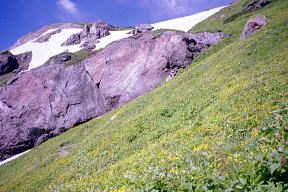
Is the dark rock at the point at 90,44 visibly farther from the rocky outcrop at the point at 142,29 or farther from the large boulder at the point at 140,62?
the large boulder at the point at 140,62

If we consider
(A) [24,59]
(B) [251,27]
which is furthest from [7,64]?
(B) [251,27]

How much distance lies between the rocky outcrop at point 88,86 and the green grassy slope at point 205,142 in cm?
954

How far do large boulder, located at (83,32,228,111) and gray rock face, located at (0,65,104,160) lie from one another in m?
2.50

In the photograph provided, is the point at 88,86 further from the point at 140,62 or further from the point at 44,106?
the point at 140,62

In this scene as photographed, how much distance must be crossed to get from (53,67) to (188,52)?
86.5 ft

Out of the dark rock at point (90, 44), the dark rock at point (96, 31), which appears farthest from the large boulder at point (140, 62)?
the dark rock at point (96, 31)

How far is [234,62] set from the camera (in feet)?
68.5

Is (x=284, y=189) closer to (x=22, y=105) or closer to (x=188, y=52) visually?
(x=188, y=52)

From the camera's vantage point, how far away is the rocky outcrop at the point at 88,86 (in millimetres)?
34875

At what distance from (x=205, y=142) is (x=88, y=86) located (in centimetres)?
3112

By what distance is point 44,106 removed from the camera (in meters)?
37.1

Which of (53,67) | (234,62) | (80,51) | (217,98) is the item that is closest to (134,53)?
(53,67)

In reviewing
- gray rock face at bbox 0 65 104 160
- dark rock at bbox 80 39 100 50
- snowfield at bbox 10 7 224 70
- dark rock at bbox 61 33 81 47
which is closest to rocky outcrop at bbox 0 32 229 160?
gray rock face at bbox 0 65 104 160

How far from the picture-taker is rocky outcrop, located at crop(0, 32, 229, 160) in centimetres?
3488
